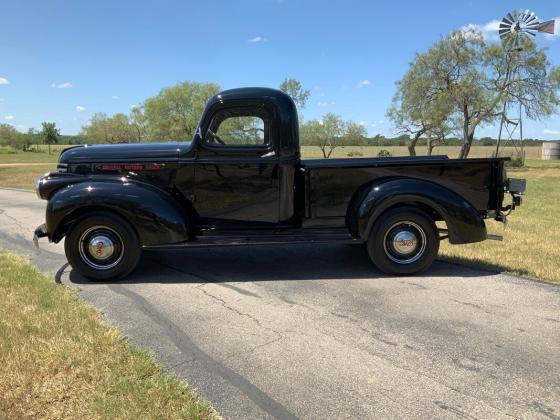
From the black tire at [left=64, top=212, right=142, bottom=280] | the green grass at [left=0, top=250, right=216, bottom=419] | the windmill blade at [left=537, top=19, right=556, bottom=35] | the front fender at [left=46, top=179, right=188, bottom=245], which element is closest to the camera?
the green grass at [left=0, top=250, right=216, bottom=419]

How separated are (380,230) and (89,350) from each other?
3.23m

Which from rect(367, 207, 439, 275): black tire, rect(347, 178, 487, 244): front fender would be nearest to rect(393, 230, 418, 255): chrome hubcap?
rect(367, 207, 439, 275): black tire

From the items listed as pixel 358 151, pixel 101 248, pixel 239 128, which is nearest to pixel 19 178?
pixel 101 248

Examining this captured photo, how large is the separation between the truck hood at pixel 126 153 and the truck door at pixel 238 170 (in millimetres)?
328

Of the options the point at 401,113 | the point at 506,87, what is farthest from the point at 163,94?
the point at 506,87

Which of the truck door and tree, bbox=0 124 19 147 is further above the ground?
tree, bbox=0 124 19 147

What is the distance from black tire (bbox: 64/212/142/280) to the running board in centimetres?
23

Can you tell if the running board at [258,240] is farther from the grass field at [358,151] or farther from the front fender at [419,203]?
the grass field at [358,151]

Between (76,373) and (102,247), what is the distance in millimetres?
2361

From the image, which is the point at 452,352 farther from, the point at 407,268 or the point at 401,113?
→ the point at 401,113

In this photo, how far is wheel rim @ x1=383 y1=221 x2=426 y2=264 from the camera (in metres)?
5.39

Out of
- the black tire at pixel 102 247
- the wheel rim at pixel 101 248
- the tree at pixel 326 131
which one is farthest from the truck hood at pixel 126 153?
the tree at pixel 326 131

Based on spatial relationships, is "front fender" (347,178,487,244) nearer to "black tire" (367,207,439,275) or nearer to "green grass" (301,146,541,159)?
"black tire" (367,207,439,275)

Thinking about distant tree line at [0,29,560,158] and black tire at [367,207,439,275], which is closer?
black tire at [367,207,439,275]
